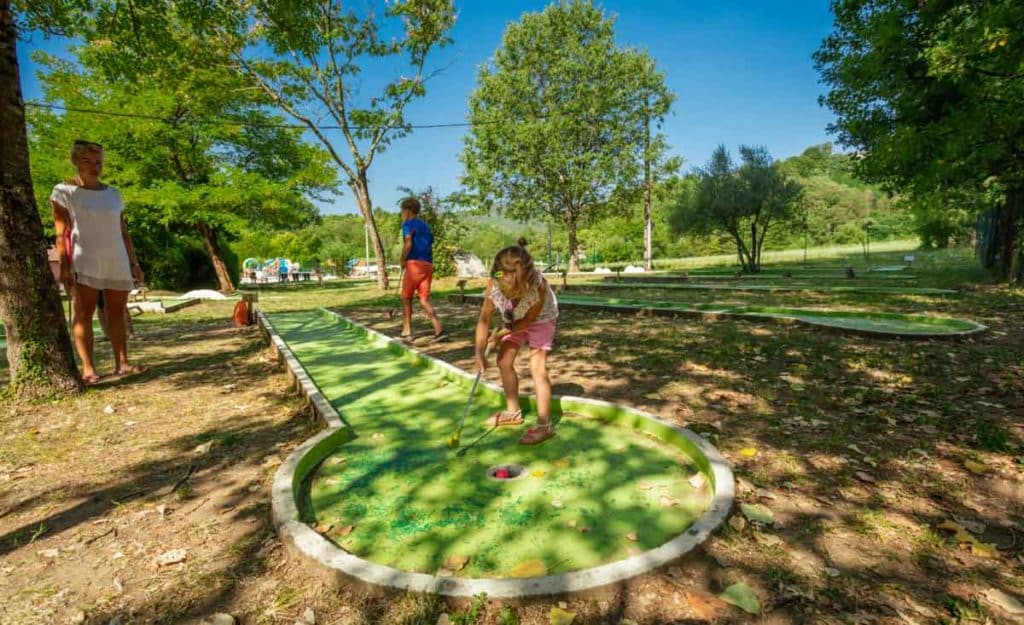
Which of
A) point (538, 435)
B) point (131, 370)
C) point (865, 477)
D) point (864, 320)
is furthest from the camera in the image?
point (864, 320)

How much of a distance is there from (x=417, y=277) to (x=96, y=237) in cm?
338

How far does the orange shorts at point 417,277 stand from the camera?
655 cm

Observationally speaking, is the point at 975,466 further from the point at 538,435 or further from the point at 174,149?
the point at 174,149

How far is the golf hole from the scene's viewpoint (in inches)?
101

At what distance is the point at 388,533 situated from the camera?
2074 millimetres

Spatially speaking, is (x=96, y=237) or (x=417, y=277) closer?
(x=96, y=237)

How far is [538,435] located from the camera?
3.03 m

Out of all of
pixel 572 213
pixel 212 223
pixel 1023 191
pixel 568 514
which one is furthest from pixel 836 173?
pixel 568 514

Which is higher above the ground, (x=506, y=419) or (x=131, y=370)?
(x=131, y=370)

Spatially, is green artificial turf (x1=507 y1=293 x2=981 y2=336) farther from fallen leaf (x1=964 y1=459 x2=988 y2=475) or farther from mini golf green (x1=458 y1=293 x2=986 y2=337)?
fallen leaf (x1=964 y1=459 x2=988 y2=475)

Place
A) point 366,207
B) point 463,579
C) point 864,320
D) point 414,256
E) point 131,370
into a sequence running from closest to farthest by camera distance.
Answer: point 463,579
point 131,370
point 414,256
point 864,320
point 366,207

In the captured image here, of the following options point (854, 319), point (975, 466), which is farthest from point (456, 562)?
point (854, 319)

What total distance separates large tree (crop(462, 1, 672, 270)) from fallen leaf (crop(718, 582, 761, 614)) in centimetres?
2540

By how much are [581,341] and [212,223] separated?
57.6 feet
